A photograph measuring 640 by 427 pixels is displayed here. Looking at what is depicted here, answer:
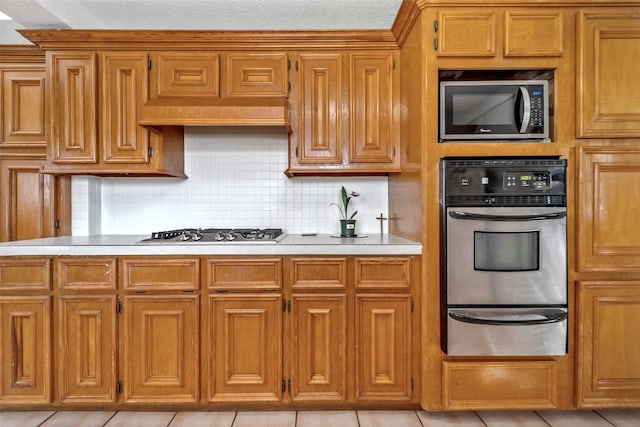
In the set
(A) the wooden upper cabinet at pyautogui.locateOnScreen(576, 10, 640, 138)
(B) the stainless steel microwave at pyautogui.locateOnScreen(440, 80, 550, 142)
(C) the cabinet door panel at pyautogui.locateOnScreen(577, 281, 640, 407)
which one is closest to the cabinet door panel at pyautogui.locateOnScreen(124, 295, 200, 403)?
(B) the stainless steel microwave at pyautogui.locateOnScreen(440, 80, 550, 142)

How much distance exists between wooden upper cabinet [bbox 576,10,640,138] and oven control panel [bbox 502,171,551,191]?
31 cm

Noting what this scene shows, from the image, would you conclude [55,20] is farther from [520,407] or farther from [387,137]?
[520,407]

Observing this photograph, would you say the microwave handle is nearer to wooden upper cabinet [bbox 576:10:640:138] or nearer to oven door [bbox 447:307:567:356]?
wooden upper cabinet [bbox 576:10:640:138]

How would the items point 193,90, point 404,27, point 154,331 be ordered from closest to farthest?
1. point 154,331
2. point 404,27
3. point 193,90

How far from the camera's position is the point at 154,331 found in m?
2.16

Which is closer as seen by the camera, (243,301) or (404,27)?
(243,301)

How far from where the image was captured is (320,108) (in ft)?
8.49

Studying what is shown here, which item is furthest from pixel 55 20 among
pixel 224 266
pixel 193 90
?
pixel 224 266

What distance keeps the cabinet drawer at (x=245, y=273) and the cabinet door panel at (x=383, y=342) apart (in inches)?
19.3

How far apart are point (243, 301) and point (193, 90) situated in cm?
142

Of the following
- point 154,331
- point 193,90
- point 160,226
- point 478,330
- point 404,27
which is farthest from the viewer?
point 160,226

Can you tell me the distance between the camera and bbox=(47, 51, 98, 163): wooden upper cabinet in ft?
8.29

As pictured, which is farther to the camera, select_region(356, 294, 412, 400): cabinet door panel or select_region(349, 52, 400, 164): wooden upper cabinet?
select_region(349, 52, 400, 164): wooden upper cabinet

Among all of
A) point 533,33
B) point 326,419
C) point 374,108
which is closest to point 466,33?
point 533,33
